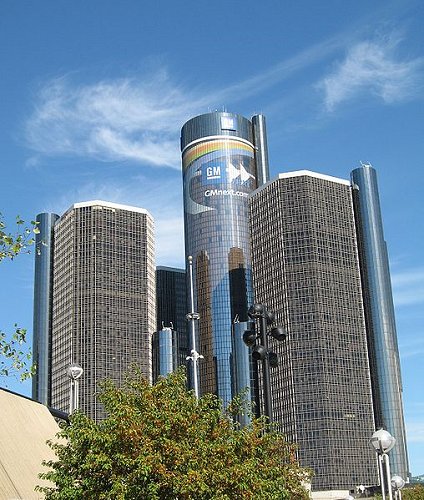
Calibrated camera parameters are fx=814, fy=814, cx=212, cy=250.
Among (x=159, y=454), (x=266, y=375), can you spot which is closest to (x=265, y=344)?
(x=266, y=375)

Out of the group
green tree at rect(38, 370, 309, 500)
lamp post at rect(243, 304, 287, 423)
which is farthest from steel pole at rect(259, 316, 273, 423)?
green tree at rect(38, 370, 309, 500)

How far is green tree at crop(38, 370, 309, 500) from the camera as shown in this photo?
1030 inches

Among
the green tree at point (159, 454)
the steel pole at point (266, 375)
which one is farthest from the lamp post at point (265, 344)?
the green tree at point (159, 454)

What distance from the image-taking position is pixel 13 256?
20359mm

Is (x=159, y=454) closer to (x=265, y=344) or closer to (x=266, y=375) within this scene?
(x=266, y=375)

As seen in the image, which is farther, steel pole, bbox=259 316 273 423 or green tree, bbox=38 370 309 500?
steel pole, bbox=259 316 273 423

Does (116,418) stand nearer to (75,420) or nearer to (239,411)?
(75,420)

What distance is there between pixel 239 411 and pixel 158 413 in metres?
6.04

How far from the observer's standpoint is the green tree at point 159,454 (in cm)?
2616

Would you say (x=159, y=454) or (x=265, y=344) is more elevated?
(x=265, y=344)

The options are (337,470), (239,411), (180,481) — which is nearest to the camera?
(180,481)

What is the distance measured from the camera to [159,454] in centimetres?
2636

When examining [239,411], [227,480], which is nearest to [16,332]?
[227,480]

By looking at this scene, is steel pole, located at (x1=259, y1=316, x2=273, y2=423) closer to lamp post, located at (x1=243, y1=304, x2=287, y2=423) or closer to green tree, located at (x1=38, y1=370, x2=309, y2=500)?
lamp post, located at (x1=243, y1=304, x2=287, y2=423)
